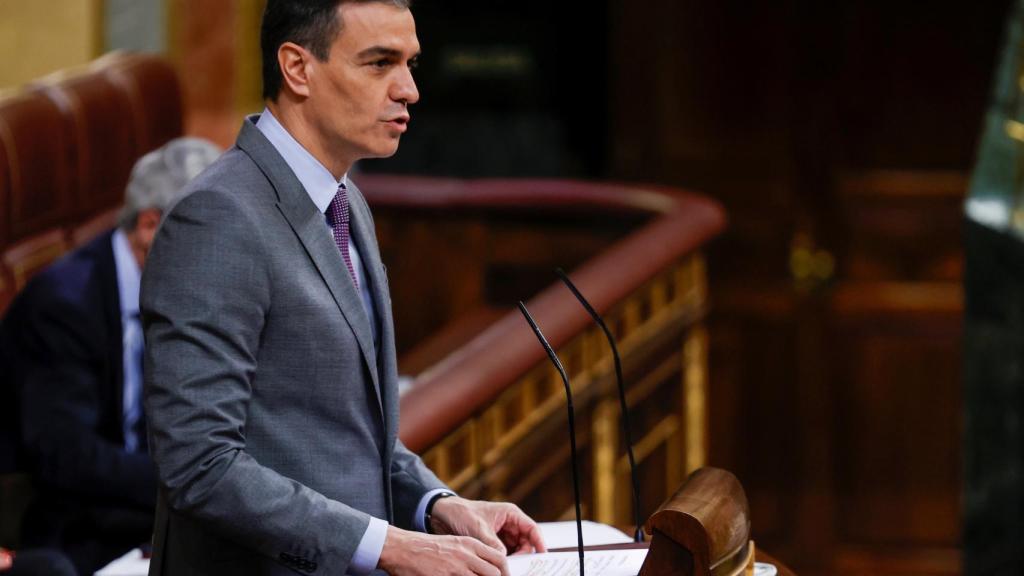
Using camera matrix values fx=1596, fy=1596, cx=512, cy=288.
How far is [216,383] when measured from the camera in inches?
55.6

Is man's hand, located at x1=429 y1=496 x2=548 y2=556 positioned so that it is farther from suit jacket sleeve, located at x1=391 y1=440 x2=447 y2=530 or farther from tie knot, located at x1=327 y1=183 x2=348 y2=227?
tie knot, located at x1=327 y1=183 x2=348 y2=227

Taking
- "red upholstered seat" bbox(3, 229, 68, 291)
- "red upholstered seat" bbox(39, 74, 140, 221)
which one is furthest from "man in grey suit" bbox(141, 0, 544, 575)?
"red upholstered seat" bbox(39, 74, 140, 221)

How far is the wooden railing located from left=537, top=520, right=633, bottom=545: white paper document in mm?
664

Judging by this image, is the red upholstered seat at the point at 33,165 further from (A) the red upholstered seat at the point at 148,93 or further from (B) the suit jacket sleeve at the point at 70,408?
(B) the suit jacket sleeve at the point at 70,408

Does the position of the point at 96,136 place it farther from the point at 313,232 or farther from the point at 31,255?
the point at 313,232

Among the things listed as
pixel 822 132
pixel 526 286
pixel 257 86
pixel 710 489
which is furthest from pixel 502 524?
pixel 822 132

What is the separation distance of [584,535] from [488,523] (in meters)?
0.35

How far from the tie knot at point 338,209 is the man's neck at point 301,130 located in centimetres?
5

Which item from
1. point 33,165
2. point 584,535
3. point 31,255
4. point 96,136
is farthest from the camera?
point 96,136

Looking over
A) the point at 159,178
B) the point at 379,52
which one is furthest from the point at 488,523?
the point at 159,178

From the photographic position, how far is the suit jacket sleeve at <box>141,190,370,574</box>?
1.41 m

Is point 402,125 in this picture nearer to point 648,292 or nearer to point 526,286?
point 648,292

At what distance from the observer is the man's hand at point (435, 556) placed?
4.80 ft

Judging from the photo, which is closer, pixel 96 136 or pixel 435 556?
pixel 435 556
